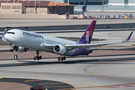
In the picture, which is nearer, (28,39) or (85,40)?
(28,39)

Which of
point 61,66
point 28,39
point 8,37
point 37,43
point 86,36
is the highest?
point 8,37

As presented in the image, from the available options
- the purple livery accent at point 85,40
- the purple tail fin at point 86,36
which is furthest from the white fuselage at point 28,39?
the purple tail fin at point 86,36

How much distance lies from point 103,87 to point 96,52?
38.7 meters

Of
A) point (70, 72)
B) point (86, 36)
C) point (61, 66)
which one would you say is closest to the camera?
point (70, 72)

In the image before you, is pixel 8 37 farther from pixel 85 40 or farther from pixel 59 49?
pixel 85 40

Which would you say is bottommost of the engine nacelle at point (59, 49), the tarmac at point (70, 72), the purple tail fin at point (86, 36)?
the tarmac at point (70, 72)

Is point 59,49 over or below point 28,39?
below

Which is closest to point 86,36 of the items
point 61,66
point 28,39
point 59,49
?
point 59,49

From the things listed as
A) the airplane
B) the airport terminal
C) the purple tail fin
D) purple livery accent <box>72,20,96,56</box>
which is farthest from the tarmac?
the purple tail fin


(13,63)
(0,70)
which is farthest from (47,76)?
(13,63)

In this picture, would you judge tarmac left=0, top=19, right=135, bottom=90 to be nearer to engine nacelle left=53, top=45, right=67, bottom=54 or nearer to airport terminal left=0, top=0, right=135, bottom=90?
airport terminal left=0, top=0, right=135, bottom=90

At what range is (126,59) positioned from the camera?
63.4m

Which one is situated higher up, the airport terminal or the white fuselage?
the white fuselage

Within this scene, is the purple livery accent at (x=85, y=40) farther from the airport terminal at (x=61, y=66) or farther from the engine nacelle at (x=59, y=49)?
the engine nacelle at (x=59, y=49)
